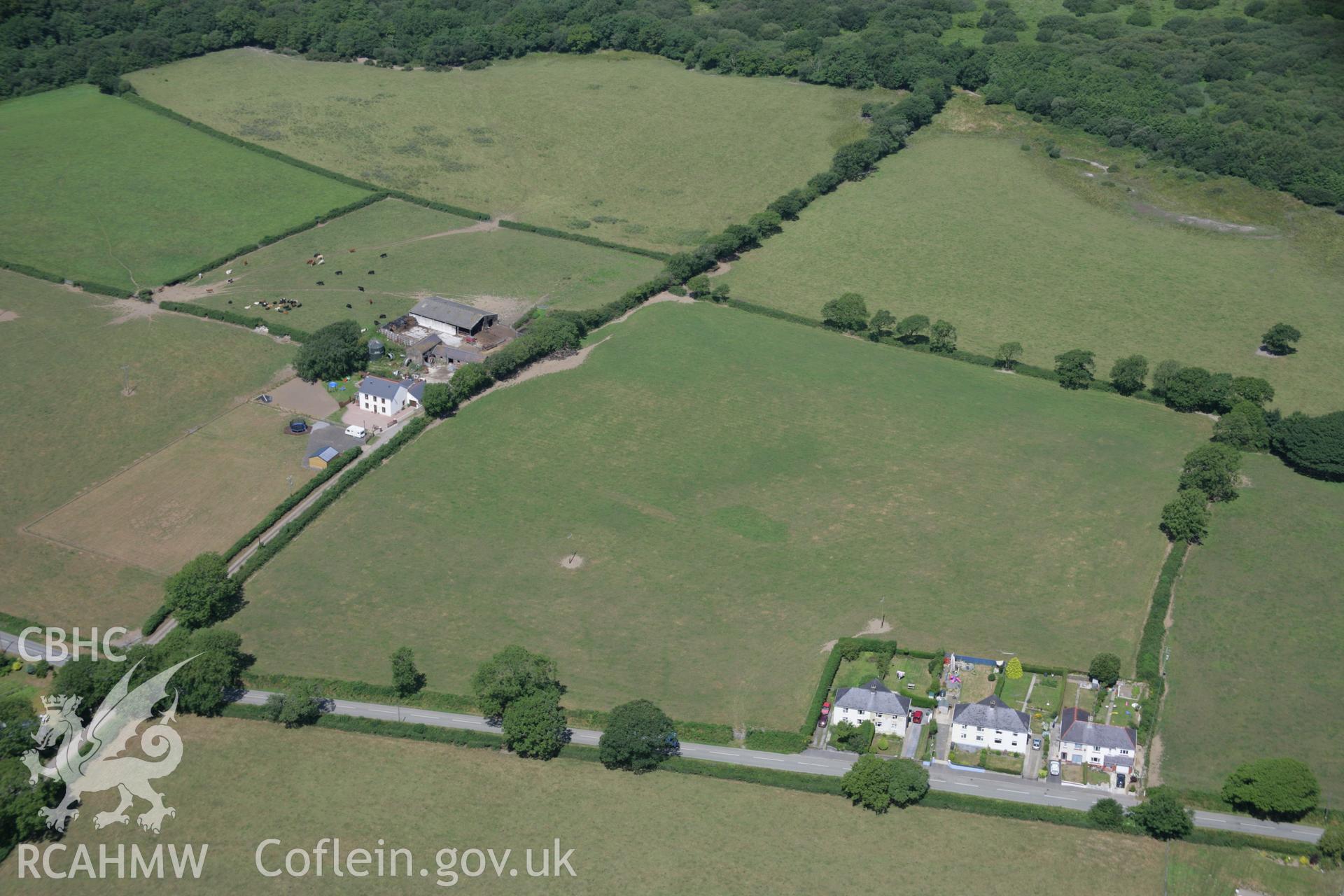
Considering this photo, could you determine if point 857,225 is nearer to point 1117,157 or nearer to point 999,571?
point 1117,157

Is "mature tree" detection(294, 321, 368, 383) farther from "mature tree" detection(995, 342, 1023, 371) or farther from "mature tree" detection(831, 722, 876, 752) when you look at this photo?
"mature tree" detection(995, 342, 1023, 371)

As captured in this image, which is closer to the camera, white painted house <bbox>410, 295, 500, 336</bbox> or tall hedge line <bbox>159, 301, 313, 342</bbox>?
white painted house <bbox>410, 295, 500, 336</bbox>

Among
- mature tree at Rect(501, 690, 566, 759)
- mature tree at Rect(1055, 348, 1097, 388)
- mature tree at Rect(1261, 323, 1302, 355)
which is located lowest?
mature tree at Rect(501, 690, 566, 759)

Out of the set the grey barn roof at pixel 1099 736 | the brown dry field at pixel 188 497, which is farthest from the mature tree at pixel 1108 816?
the brown dry field at pixel 188 497

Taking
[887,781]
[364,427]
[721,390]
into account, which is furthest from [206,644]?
[721,390]

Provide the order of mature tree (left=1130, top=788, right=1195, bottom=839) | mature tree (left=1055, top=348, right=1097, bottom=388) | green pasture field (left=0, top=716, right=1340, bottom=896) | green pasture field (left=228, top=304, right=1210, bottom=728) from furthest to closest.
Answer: mature tree (left=1055, top=348, right=1097, bottom=388)
green pasture field (left=228, top=304, right=1210, bottom=728)
mature tree (left=1130, top=788, right=1195, bottom=839)
green pasture field (left=0, top=716, right=1340, bottom=896)

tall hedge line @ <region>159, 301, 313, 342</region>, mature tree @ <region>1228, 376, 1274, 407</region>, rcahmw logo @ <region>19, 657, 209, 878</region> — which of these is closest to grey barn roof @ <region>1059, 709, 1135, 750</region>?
mature tree @ <region>1228, 376, 1274, 407</region>

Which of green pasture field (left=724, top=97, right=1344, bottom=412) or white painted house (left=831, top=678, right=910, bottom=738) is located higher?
green pasture field (left=724, top=97, right=1344, bottom=412)

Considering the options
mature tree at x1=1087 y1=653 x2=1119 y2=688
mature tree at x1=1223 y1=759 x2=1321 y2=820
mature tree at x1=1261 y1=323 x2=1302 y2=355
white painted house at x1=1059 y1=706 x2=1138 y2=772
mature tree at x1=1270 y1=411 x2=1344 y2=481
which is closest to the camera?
mature tree at x1=1223 y1=759 x2=1321 y2=820
